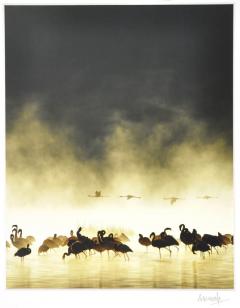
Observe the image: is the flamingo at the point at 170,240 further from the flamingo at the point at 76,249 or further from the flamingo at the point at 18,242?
the flamingo at the point at 18,242

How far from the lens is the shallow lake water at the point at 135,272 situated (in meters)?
1.75

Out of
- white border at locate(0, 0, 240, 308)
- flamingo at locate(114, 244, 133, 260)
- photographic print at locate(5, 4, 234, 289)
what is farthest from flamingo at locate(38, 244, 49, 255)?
flamingo at locate(114, 244, 133, 260)

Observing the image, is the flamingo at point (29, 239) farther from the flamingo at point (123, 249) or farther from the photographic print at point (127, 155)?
the flamingo at point (123, 249)

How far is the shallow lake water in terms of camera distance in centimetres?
175

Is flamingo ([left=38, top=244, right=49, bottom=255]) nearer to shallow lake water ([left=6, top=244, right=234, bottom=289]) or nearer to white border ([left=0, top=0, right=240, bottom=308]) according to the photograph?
shallow lake water ([left=6, top=244, right=234, bottom=289])

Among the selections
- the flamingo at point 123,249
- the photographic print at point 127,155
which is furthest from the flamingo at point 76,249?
the flamingo at point 123,249

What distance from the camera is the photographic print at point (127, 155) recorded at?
5.73 feet

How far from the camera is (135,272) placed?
5.74 ft

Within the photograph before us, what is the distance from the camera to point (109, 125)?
69.2 inches

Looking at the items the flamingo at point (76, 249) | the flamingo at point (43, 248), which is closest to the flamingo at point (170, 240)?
the flamingo at point (76, 249)

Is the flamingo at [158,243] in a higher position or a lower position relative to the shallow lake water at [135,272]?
higher
